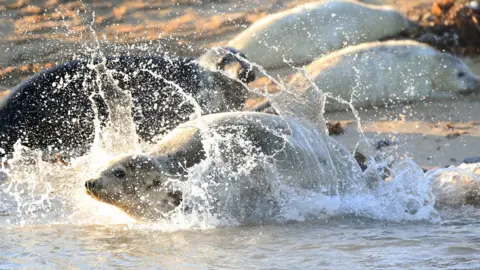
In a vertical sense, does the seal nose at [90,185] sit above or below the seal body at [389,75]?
below

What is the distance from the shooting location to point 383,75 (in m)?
8.84

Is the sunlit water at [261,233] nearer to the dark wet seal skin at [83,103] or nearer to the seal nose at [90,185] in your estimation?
the seal nose at [90,185]

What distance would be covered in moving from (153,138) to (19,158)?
1092mm

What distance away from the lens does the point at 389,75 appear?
8.84 m

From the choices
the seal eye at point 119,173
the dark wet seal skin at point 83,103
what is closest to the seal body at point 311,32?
the dark wet seal skin at point 83,103

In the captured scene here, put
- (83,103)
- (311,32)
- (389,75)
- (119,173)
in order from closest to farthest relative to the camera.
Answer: (119,173), (83,103), (389,75), (311,32)

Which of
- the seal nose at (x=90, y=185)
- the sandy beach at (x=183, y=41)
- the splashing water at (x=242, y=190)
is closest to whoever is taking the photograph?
the seal nose at (x=90, y=185)

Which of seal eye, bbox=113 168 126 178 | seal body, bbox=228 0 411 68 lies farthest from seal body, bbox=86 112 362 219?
seal body, bbox=228 0 411 68

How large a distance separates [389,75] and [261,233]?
4.48 meters

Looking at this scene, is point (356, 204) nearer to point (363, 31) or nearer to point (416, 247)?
point (416, 247)

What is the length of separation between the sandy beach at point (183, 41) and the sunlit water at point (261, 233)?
5.52 feet

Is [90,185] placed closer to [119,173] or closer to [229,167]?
[119,173]

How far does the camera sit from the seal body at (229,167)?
461 cm

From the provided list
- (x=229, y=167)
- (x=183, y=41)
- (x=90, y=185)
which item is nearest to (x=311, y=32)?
(x=183, y=41)
